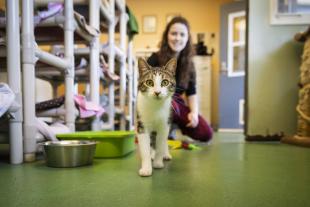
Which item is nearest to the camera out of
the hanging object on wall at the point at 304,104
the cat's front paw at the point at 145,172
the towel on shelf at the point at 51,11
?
the cat's front paw at the point at 145,172

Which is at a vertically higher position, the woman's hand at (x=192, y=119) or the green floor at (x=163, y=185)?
the woman's hand at (x=192, y=119)

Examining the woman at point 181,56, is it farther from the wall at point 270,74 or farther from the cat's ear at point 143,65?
the wall at point 270,74

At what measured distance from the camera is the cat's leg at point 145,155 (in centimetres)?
94

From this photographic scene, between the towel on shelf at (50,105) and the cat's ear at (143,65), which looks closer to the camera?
the cat's ear at (143,65)

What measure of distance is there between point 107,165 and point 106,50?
1.17 metres

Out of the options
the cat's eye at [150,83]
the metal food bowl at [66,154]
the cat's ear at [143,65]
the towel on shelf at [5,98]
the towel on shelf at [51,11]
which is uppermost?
the towel on shelf at [51,11]

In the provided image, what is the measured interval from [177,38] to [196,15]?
3.58 metres

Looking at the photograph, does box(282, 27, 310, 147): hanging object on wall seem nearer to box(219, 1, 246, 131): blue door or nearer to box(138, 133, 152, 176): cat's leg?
box(138, 133, 152, 176): cat's leg

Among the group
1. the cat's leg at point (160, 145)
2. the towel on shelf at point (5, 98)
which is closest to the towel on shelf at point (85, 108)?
the towel on shelf at point (5, 98)

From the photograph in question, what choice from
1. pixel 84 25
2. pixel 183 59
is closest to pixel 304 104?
pixel 183 59

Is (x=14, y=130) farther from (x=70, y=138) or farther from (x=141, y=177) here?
(x=141, y=177)

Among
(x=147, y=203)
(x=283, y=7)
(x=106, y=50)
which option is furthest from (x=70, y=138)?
(x=283, y=7)

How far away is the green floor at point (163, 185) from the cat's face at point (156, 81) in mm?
285

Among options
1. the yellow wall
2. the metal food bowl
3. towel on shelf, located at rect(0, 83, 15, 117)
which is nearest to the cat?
the metal food bowl
